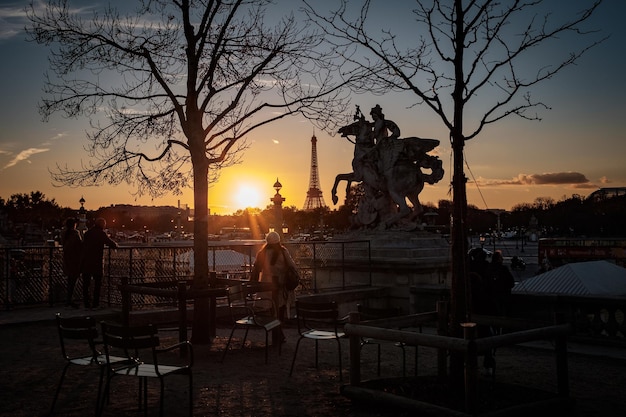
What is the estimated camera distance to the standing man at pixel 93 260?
15141 mm

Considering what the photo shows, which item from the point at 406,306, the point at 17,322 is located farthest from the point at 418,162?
the point at 17,322

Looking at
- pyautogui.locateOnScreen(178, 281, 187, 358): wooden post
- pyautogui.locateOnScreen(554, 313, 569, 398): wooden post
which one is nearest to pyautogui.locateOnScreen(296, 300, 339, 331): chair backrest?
pyautogui.locateOnScreen(178, 281, 187, 358): wooden post

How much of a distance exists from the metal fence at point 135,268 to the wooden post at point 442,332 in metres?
7.94

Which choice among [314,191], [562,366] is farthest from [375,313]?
A: [314,191]

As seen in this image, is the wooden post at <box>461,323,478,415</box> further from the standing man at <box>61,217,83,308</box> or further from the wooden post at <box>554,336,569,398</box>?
the standing man at <box>61,217,83,308</box>

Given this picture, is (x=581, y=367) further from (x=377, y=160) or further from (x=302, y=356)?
(x=377, y=160)

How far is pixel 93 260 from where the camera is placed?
15.2m

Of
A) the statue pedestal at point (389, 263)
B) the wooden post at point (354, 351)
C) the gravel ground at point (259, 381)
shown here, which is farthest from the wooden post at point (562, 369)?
the statue pedestal at point (389, 263)

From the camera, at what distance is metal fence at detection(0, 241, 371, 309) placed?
1662 cm

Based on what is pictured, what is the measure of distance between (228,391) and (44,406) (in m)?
2.19

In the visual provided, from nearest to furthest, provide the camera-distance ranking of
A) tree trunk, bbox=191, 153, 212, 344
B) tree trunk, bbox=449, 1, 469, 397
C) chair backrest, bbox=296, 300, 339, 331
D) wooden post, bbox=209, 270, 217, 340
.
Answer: tree trunk, bbox=449, 1, 469, 397 → chair backrest, bbox=296, 300, 339, 331 → tree trunk, bbox=191, 153, 212, 344 → wooden post, bbox=209, 270, 217, 340

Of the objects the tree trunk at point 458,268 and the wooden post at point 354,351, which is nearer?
the tree trunk at point 458,268

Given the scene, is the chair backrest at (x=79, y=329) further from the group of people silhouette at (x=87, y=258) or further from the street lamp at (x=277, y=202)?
the street lamp at (x=277, y=202)

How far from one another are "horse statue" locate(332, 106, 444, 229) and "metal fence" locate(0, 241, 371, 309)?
45.4 inches
